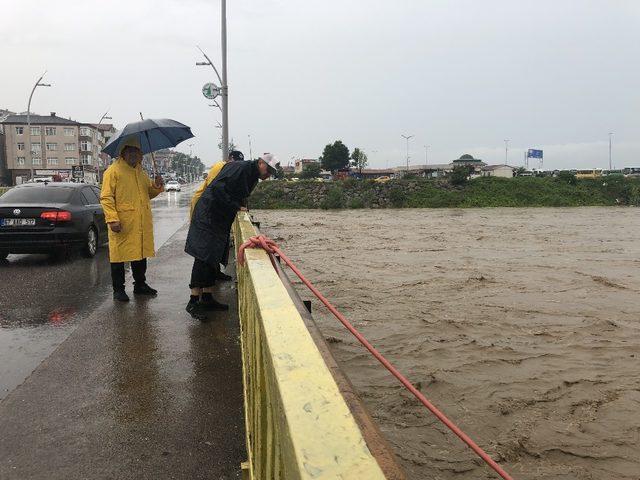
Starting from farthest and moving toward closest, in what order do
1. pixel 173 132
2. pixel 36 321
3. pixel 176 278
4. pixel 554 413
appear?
1. pixel 176 278
2. pixel 173 132
3. pixel 36 321
4. pixel 554 413

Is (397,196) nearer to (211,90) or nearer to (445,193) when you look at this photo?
(445,193)

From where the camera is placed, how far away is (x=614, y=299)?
8039 millimetres

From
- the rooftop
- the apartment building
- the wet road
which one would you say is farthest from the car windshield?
the rooftop

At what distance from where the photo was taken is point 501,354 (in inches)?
212

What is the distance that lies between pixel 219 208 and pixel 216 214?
0.24 feet

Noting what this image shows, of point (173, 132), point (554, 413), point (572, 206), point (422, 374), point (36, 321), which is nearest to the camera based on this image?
point (554, 413)

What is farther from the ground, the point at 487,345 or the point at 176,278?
the point at 176,278

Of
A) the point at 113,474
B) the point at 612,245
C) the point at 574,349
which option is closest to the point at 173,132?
the point at 113,474

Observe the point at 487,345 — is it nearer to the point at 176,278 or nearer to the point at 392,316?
the point at 392,316

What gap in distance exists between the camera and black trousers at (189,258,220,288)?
17.2 feet

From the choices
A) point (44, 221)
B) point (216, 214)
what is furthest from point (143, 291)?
point (44, 221)

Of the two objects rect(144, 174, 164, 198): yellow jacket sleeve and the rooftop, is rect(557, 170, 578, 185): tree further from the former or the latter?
the rooftop

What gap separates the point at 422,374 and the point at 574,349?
1.84 m

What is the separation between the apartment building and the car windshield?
7375 cm
